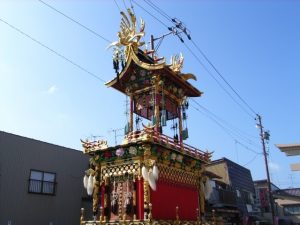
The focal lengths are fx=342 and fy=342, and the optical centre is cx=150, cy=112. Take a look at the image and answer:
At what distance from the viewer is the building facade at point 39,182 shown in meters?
22.5

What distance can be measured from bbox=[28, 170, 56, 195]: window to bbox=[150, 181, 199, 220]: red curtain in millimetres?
10336

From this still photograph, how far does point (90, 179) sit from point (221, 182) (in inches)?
824

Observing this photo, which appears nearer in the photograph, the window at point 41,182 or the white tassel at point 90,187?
the white tassel at point 90,187

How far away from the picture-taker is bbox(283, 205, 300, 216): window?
4881 cm

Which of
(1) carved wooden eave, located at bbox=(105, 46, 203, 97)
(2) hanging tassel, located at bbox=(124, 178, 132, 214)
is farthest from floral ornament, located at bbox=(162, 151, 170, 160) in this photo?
(1) carved wooden eave, located at bbox=(105, 46, 203, 97)

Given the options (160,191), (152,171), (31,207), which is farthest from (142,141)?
(31,207)

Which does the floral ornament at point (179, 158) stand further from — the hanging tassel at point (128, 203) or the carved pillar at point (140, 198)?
the hanging tassel at point (128, 203)

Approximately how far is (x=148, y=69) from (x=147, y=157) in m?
5.63

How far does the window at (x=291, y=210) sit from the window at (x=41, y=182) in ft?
122

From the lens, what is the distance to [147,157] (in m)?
17.8

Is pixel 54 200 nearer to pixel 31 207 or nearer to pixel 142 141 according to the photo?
pixel 31 207

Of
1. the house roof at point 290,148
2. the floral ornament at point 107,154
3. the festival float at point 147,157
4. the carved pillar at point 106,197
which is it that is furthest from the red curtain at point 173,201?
the house roof at point 290,148

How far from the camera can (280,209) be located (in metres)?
49.8

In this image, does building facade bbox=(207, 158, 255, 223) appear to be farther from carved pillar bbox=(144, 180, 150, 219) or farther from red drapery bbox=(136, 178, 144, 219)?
carved pillar bbox=(144, 180, 150, 219)
